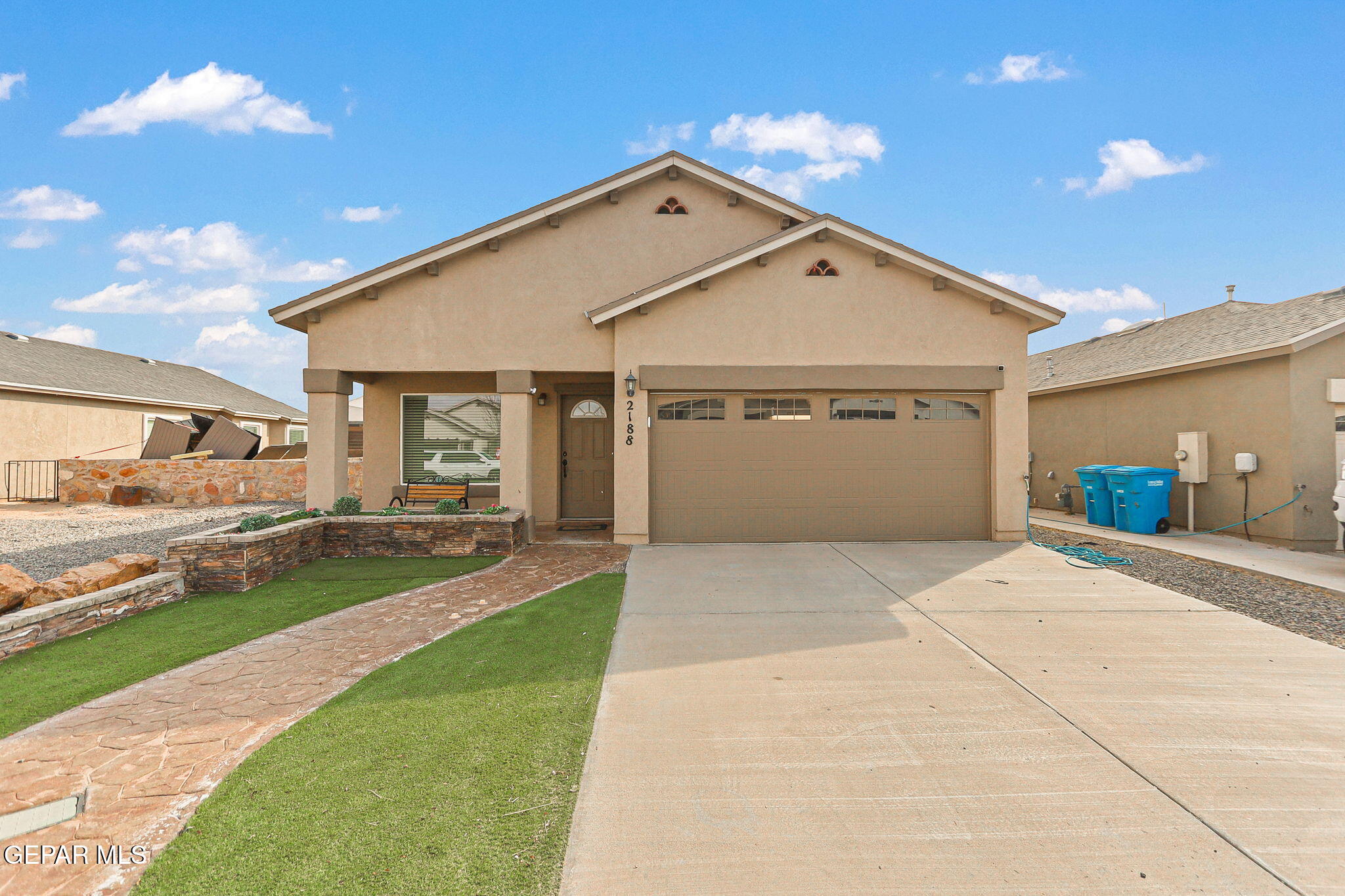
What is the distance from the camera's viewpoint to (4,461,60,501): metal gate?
1586 centimetres

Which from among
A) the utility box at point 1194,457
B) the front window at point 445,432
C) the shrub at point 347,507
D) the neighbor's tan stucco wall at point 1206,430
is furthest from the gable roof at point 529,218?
the utility box at point 1194,457

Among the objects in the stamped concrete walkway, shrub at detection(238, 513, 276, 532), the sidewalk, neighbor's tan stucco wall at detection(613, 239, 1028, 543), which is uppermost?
neighbor's tan stucco wall at detection(613, 239, 1028, 543)

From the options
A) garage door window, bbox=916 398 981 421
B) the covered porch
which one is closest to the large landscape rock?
the covered porch

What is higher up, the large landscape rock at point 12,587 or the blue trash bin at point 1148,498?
the blue trash bin at point 1148,498

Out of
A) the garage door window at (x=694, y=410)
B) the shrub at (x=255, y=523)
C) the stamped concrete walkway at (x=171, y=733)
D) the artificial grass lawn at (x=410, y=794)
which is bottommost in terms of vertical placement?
the stamped concrete walkway at (x=171, y=733)

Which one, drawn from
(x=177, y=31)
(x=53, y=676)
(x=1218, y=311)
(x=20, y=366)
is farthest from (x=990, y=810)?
(x=20, y=366)

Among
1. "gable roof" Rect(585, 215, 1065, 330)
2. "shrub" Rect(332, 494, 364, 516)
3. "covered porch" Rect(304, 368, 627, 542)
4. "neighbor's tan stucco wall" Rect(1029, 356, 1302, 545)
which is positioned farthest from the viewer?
"covered porch" Rect(304, 368, 627, 542)

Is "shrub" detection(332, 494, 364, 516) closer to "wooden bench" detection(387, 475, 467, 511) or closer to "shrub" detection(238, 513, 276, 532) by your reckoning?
"shrub" detection(238, 513, 276, 532)

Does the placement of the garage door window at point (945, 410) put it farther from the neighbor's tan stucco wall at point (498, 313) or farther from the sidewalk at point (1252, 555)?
the neighbor's tan stucco wall at point (498, 313)

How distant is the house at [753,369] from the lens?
948 centimetres

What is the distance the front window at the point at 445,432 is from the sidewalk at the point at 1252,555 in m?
11.7

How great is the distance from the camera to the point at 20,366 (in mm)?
16953

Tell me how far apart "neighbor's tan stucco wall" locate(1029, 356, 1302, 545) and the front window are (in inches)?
526

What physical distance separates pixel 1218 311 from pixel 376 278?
686 inches
